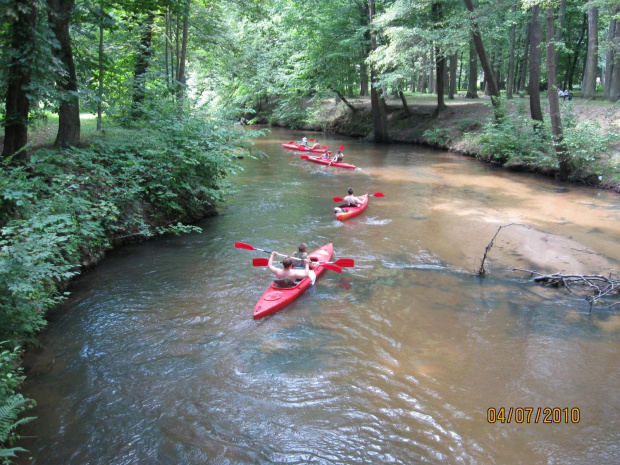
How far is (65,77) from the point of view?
312 inches

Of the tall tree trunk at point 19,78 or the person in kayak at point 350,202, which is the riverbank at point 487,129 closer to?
the person in kayak at point 350,202

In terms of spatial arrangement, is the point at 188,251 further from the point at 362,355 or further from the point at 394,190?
the point at 394,190

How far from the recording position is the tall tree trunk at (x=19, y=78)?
20.5ft

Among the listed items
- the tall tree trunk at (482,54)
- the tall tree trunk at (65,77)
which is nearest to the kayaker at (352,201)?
the tall tree trunk at (65,77)

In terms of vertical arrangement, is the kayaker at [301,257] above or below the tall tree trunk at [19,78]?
below

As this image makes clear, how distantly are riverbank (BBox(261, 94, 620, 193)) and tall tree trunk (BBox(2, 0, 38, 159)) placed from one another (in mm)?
13772

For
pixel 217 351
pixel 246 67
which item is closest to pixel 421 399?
pixel 217 351

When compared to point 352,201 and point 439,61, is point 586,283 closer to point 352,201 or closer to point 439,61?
point 352,201

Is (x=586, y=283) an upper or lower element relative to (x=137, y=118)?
lower

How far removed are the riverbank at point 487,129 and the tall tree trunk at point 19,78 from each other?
45.2 feet


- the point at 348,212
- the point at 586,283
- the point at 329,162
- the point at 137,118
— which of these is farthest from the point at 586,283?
the point at 329,162

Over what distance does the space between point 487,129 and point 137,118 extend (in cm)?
1330

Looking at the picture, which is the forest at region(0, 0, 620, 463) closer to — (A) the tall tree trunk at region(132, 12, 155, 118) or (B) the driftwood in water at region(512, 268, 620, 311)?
(A) the tall tree trunk at region(132, 12, 155, 118)

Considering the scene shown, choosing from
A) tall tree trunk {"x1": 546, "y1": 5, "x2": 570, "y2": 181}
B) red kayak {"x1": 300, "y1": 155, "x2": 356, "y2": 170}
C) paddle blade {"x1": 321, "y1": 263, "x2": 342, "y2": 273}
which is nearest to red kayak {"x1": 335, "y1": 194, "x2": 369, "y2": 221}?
paddle blade {"x1": 321, "y1": 263, "x2": 342, "y2": 273}
